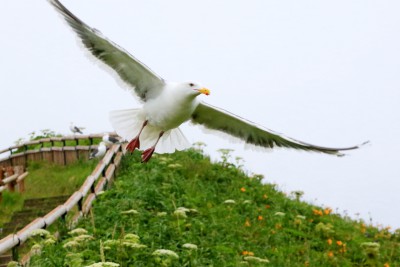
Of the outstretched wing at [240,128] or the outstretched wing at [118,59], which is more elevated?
the outstretched wing at [118,59]

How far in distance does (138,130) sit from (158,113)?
65 centimetres

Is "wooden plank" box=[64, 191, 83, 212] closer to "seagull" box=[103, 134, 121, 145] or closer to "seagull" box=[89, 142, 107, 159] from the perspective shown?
"seagull" box=[103, 134, 121, 145]

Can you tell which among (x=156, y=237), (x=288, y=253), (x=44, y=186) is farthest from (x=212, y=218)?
(x=44, y=186)

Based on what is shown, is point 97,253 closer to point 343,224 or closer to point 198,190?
point 198,190

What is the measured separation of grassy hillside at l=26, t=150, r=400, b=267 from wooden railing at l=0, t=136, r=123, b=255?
0.60 feet

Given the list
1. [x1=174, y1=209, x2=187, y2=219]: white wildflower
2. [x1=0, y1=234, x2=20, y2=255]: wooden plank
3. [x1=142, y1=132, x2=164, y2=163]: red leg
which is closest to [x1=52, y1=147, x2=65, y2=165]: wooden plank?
[x1=174, y1=209, x2=187, y2=219]: white wildflower

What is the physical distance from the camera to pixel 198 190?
10.1 meters

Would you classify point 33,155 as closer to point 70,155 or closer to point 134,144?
point 70,155

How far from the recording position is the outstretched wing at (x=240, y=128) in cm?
650

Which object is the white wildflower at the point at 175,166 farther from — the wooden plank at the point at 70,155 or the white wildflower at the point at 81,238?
the wooden plank at the point at 70,155

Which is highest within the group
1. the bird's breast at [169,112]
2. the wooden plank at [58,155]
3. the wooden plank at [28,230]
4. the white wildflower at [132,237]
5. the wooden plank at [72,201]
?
the bird's breast at [169,112]

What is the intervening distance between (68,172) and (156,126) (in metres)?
8.84

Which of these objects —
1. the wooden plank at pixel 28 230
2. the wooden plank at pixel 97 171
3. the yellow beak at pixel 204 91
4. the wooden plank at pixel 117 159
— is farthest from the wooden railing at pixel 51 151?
the yellow beak at pixel 204 91

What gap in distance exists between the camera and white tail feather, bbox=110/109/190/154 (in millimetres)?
6414
